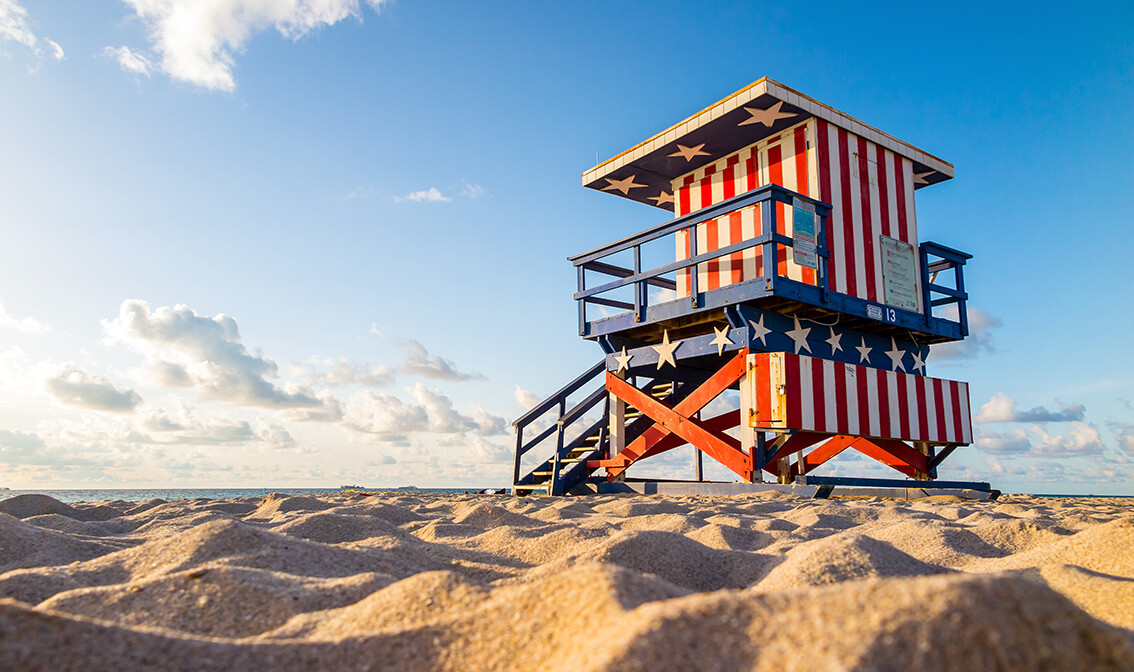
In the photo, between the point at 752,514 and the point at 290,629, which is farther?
the point at 752,514

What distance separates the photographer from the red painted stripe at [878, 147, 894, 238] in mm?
8984

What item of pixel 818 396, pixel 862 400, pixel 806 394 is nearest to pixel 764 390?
pixel 806 394

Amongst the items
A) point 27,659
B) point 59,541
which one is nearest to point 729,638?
point 27,659

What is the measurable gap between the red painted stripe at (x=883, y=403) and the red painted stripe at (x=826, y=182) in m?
1.20

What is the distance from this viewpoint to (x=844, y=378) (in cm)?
782

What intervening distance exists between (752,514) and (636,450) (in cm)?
439

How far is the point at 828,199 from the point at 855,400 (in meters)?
2.45

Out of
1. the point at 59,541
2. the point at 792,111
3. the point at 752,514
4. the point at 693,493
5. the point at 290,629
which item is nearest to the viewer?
the point at 290,629

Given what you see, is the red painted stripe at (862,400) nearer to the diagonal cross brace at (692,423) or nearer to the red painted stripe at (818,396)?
the red painted stripe at (818,396)

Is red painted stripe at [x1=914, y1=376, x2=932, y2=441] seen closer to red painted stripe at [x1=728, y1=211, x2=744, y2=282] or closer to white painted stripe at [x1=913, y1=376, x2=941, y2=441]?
white painted stripe at [x1=913, y1=376, x2=941, y2=441]

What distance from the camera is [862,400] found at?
8.02 metres

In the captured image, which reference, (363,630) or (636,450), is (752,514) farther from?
(636,450)

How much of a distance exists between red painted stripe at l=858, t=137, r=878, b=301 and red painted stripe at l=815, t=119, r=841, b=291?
60 centimetres

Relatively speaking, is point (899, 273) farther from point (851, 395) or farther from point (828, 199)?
point (851, 395)
